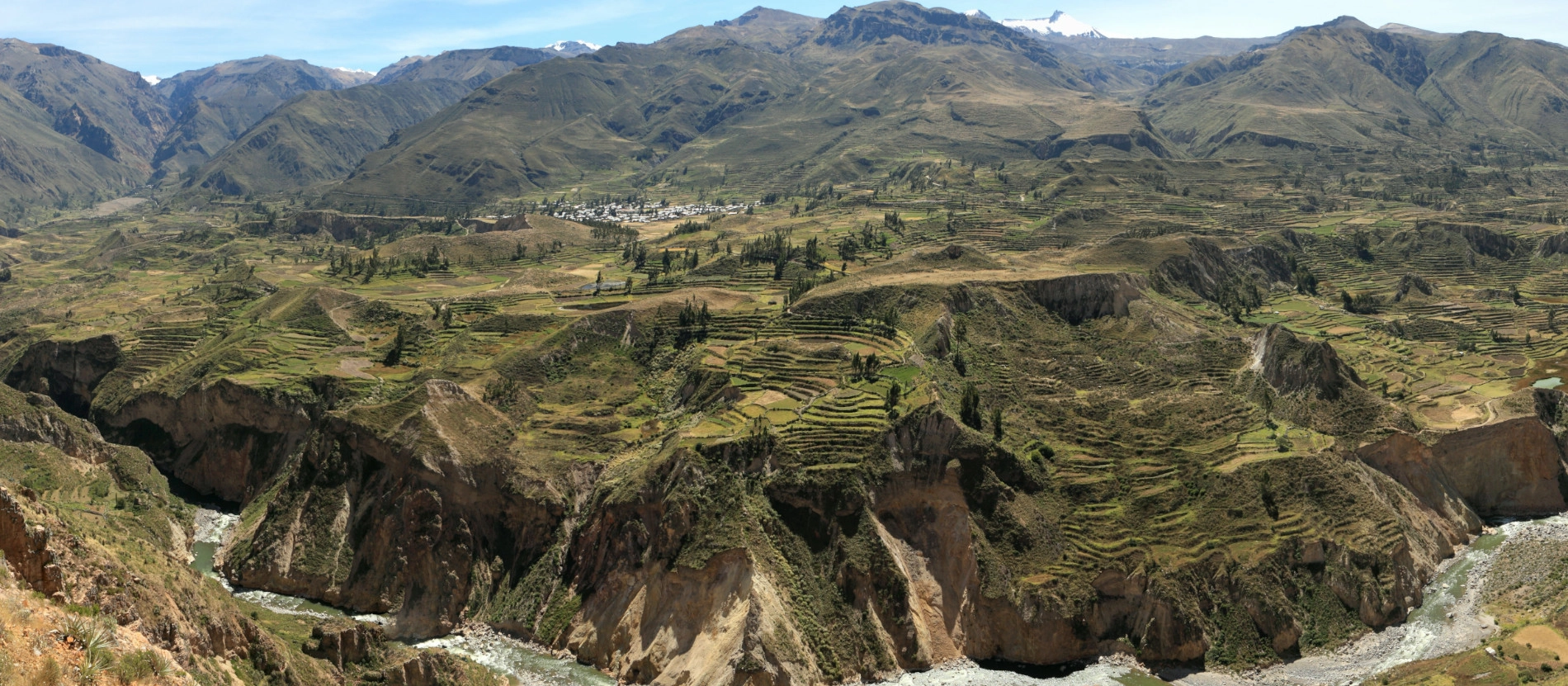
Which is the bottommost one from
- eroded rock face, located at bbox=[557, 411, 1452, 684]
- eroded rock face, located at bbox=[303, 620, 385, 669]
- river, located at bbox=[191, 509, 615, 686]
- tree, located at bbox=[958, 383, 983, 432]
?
river, located at bbox=[191, 509, 615, 686]

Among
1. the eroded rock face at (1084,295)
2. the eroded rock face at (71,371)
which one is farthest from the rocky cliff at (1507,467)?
the eroded rock face at (71,371)

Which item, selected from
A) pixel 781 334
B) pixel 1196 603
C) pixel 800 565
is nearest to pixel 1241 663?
pixel 1196 603

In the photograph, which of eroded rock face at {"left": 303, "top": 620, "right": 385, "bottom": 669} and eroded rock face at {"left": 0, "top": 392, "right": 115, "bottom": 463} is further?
eroded rock face at {"left": 0, "top": 392, "right": 115, "bottom": 463}

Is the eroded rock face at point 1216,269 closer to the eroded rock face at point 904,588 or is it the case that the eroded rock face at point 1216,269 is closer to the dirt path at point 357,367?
the eroded rock face at point 904,588

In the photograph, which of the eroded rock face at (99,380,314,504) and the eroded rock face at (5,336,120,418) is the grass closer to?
the eroded rock face at (99,380,314,504)

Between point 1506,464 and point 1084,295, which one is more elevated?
point 1084,295

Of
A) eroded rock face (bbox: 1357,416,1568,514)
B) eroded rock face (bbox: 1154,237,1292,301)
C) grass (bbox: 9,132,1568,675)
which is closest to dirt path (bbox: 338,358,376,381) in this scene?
grass (bbox: 9,132,1568,675)

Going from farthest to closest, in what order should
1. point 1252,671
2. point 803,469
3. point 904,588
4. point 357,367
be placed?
point 357,367
point 803,469
point 904,588
point 1252,671

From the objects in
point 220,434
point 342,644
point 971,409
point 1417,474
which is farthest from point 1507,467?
point 220,434

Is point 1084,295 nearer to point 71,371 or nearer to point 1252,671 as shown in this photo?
point 1252,671
